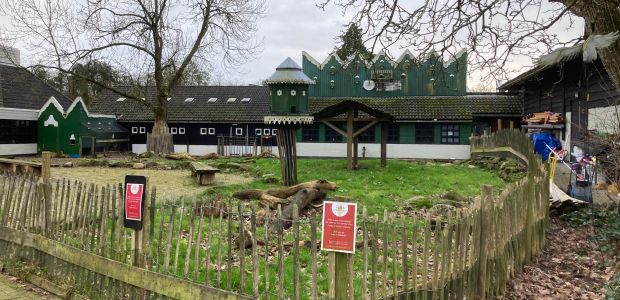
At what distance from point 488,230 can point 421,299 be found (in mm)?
1560

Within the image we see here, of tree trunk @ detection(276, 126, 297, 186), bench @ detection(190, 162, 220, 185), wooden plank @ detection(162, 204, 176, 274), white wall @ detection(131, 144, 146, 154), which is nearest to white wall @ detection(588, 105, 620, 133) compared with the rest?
tree trunk @ detection(276, 126, 297, 186)

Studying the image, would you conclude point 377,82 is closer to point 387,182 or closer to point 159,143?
point 159,143

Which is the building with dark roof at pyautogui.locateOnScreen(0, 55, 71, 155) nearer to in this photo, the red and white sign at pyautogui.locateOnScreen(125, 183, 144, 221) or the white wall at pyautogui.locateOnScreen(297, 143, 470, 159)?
the white wall at pyautogui.locateOnScreen(297, 143, 470, 159)

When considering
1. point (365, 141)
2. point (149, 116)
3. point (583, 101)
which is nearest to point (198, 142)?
point (149, 116)

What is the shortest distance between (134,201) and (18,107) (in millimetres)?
26732

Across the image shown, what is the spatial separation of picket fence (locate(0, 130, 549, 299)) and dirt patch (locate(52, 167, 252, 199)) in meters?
5.96

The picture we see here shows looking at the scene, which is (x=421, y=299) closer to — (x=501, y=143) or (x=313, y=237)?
(x=313, y=237)

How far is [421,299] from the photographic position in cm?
448

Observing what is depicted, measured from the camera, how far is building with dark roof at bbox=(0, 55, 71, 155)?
1036 inches

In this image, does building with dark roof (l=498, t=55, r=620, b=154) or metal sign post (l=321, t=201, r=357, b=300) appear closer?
metal sign post (l=321, t=201, r=357, b=300)

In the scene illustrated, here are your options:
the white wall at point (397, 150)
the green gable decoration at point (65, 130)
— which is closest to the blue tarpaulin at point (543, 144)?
the white wall at point (397, 150)

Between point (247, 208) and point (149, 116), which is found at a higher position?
point (149, 116)

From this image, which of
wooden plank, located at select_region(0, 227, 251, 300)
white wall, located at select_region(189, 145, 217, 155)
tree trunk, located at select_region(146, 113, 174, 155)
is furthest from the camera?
white wall, located at select_region(189, 145, 217, 155)

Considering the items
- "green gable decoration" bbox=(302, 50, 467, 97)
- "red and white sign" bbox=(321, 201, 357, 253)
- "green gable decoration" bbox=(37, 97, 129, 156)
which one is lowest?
"red and white sign" bbox=(321, 201, 357, 253)
